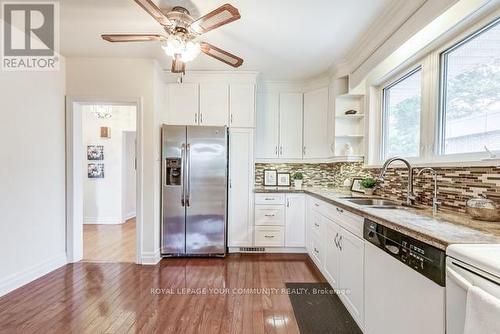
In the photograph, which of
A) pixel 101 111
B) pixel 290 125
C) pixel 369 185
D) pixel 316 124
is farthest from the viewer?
pixel 101 111

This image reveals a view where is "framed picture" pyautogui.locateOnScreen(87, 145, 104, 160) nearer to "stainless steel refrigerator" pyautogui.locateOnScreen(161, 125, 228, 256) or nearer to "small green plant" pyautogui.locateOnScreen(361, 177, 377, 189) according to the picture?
"stainless steel refrigerator" pyautogui.locateOnScreen(161, 125, 228, 256)

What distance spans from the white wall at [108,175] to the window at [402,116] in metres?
4.66

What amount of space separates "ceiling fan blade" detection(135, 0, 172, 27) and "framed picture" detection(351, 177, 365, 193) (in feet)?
8.44

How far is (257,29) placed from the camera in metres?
2.38

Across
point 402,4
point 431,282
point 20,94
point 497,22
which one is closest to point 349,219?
point 431,282

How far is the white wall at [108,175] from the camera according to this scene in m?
5.19

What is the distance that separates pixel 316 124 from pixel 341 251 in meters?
2.09

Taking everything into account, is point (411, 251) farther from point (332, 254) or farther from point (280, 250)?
point (280, 250)

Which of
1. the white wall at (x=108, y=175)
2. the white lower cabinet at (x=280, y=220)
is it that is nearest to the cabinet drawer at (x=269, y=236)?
the white lower cabinet at (x=280, y=220)

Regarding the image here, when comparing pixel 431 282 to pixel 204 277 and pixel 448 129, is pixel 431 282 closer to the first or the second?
pixel 448 129

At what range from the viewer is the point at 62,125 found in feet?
10.0

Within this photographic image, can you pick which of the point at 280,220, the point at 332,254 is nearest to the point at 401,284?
the point at 332,254

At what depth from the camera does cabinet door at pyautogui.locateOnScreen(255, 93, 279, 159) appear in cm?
386

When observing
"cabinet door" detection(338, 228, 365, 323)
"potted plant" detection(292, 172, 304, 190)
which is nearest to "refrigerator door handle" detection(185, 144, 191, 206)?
"potted plant" detection(292, 172, 304, 190)
